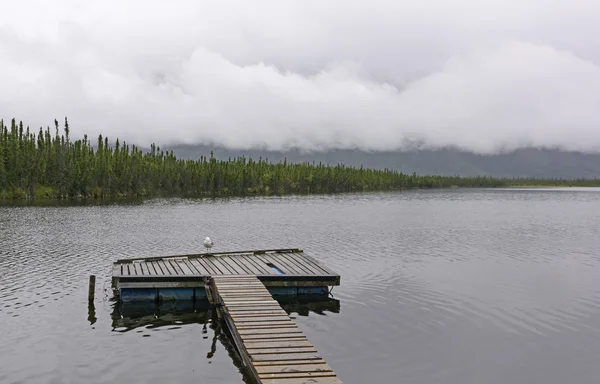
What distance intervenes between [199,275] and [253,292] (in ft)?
13.2

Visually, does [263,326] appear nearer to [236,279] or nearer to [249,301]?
[249,301]

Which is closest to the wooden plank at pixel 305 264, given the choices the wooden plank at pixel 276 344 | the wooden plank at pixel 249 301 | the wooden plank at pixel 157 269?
the wooden plank at pixel 249 301

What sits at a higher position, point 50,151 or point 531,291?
point 50,151

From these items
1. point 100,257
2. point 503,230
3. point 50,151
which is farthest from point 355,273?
point 50,151

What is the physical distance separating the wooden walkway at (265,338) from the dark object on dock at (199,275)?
1518mm

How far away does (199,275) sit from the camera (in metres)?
27.2

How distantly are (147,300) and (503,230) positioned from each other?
51.1 metres

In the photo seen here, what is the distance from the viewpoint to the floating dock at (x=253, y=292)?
52.2ft

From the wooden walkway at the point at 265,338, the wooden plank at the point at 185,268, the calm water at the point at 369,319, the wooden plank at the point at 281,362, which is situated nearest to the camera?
the wooden walkway at the point at 265,338

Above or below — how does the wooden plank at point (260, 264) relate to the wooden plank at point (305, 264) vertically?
below

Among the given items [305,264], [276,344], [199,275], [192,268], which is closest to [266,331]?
[276,344]

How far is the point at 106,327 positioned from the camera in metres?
23.0

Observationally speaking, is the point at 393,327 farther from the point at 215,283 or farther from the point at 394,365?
the point at 215,283

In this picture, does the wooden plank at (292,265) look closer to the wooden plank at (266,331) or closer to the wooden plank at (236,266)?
the wooden plank at (236,266)
